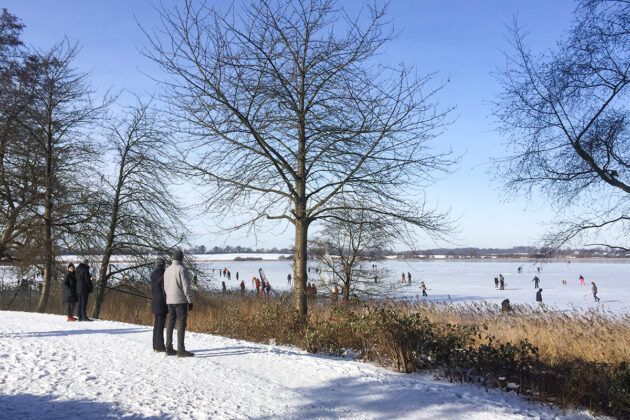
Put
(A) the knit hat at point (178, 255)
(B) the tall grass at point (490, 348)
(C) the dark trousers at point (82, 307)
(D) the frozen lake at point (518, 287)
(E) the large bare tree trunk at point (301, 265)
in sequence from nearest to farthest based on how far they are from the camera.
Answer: (B) the tall grass at point (490, 348) < (A) the knit hat at point (178, 255) < (E) the large bare tree trunk at point (301, 265) < (C) the dark trousers at point (82, 307) < (D) the frozen lake at point (518, 287)

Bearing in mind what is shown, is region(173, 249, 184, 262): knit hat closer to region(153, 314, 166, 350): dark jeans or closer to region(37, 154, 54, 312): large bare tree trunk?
region(153, 314, 166, 350): dark jeans

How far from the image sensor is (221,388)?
17.4ft

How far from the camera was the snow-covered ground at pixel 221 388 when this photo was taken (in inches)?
180

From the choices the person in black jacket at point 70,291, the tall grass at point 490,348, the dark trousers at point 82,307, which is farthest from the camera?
the person in black jacket at point 70,291

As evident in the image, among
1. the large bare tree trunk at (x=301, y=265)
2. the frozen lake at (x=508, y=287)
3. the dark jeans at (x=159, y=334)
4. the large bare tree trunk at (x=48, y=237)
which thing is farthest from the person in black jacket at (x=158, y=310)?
the large bare tree trunk at (x=48, y=237)

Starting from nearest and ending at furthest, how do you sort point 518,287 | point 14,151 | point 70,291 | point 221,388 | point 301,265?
point 221,388 → point 301,265 → point 70,291 → point 14,151 → point 518,287

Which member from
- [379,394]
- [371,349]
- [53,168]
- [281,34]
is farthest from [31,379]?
[53,168]

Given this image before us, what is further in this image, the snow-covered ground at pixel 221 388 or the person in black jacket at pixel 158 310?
the person in black jacket at pixel 158 310

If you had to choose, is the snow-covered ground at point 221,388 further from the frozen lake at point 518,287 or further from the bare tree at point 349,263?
the bare tree at point 349,263

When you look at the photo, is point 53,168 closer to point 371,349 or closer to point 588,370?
point 371,349

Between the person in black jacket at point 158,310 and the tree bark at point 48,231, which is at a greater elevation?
the tree bark at point 48,231

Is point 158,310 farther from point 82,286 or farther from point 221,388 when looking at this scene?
point 82,286

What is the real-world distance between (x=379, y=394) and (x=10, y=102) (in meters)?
16.2

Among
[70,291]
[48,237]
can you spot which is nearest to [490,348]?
[70,291]
